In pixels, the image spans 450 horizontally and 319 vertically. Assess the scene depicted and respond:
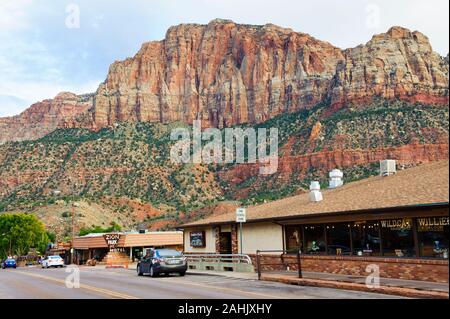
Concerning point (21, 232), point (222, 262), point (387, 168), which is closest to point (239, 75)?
point (21, 232)

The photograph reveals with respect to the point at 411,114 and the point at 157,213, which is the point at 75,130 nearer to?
the point at 157,213

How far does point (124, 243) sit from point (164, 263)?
93.3 ft

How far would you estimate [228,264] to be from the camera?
1123 inches

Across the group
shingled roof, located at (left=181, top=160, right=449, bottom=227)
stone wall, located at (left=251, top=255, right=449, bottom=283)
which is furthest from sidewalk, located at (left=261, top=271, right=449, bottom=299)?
shingled roof, located at (left=181, top=160, right=449, bottom=227)

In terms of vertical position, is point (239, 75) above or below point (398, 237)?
above

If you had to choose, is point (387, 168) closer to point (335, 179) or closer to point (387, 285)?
point (335, 179)

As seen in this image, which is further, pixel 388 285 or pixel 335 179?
pixel 335 179

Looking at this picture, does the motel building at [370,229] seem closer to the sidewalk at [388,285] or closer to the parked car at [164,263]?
the sidewalk at [388,285]

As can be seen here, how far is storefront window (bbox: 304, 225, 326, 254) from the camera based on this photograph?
78.2ft

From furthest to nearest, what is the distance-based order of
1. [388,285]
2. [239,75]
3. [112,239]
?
1. [239,75]
2. [112,239]
3. [388,285]

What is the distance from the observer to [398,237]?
2000cm

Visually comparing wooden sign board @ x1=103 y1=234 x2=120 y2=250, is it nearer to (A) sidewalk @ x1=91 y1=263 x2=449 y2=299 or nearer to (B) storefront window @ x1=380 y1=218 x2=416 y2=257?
(A) sidewalk @ x1=91 y1=263 x2=449 y2=299
